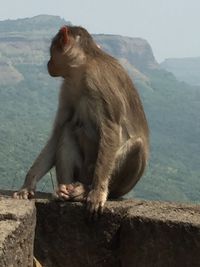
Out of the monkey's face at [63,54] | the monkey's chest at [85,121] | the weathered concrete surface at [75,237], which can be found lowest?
the weathered concrete surface at [75,237]

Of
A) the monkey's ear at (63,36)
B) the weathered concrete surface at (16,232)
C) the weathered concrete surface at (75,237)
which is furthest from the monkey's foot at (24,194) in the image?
the monkey's ear at (63,36)

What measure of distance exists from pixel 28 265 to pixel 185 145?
130649 millimetres

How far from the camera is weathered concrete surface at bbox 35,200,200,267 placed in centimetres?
379

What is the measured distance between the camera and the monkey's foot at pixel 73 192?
14.1 feet

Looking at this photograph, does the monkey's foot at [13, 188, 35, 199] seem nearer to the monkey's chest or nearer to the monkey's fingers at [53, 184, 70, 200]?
the monkey's fingers at [53, 184, 70, 200]

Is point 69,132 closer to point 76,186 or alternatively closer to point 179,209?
point 76,186

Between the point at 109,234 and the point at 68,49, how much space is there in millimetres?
1666

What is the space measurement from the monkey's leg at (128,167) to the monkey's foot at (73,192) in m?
0.39

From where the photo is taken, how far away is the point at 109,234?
4.09m

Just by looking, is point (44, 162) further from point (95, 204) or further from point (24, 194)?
point (95, 204)

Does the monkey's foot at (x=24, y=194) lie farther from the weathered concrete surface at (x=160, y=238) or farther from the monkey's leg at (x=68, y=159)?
the weathered concrete surface at (x=160, y=238)

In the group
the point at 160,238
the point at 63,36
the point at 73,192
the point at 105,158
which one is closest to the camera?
the point at 160,238

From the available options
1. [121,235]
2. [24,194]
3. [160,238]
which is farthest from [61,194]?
[160,238]

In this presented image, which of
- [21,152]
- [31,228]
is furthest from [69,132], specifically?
[21,152]
